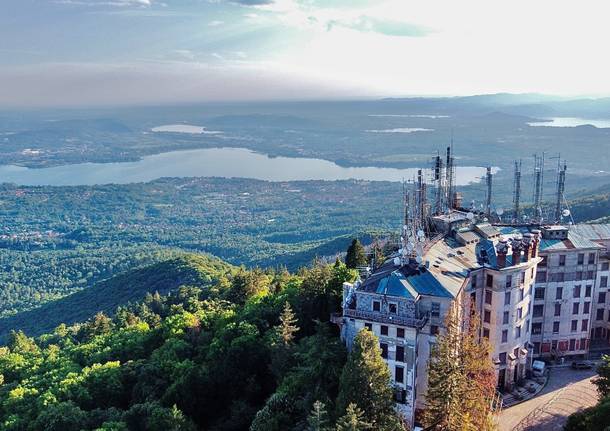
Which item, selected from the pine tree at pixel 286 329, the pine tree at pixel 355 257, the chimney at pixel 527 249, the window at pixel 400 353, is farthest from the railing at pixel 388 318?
the pine tree at pixel 355 257

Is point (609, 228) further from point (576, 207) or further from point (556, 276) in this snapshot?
point (576, 207)

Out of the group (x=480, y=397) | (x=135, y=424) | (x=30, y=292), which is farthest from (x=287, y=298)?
(x=30, y=292)

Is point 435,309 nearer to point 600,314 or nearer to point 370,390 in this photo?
point 370,390

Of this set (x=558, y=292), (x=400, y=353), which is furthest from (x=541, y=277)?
(x=400, y=353)

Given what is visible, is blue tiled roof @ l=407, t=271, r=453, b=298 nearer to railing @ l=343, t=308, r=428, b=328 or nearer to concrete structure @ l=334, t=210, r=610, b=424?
concrete structure @ l=334, t=210, r=610, b=424

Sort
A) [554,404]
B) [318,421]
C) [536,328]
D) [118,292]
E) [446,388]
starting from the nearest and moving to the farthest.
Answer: [446,388] → [318,421] → [554,404] → [536,328] → [118,292]

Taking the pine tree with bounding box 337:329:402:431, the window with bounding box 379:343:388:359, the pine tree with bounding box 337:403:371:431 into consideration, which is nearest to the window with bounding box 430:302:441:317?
the window with bounding box 379:343:388:359

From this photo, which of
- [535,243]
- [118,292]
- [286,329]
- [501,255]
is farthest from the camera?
[118,292]

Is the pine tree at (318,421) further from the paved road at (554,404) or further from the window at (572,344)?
the window at (572,344)
